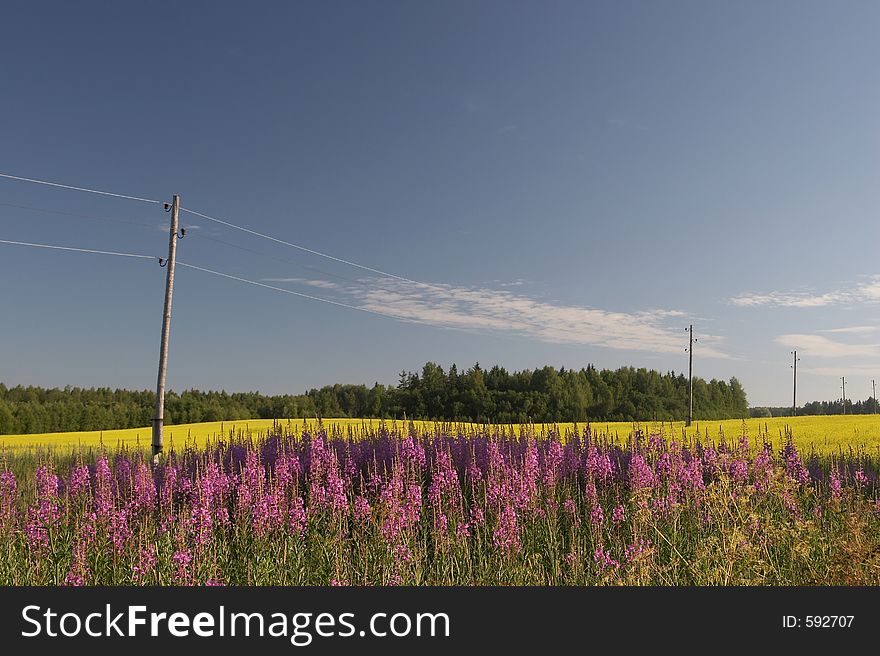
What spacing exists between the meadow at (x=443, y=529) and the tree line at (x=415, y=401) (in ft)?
155

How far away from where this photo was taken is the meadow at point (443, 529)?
18.3ft

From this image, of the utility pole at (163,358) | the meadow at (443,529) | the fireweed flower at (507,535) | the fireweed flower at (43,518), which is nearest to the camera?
the meadow at (443,529)

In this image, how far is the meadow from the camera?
559 cm

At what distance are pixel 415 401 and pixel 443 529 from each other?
59042 millimetres

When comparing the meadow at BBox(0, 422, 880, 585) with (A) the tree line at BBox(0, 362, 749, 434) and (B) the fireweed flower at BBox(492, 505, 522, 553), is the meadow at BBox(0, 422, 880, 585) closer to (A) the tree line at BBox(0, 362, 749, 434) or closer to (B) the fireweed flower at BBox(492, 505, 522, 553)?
(B) the fireweed flower at BBox(492, 505, 522, 553)

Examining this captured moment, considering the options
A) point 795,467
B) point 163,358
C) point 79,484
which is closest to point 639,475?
point 795,467

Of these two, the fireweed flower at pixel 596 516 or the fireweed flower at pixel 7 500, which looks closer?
the fireweed flower at pixel 596 516

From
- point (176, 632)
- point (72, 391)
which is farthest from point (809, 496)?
point (72, 391)

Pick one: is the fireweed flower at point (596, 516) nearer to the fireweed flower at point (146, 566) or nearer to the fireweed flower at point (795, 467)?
the fireweed flower at point (146, 566)

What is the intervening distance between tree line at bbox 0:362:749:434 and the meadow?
47.4 metres

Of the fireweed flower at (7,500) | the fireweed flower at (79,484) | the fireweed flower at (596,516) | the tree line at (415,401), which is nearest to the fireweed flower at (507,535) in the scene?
the fireweed flower at (596,516)

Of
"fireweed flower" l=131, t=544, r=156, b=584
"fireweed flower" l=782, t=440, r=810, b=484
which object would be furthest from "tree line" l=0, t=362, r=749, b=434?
"fireweed flower" l=131, t=544, r=156, b=584

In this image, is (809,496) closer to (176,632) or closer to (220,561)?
(220,561)

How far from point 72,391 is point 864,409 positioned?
141m
